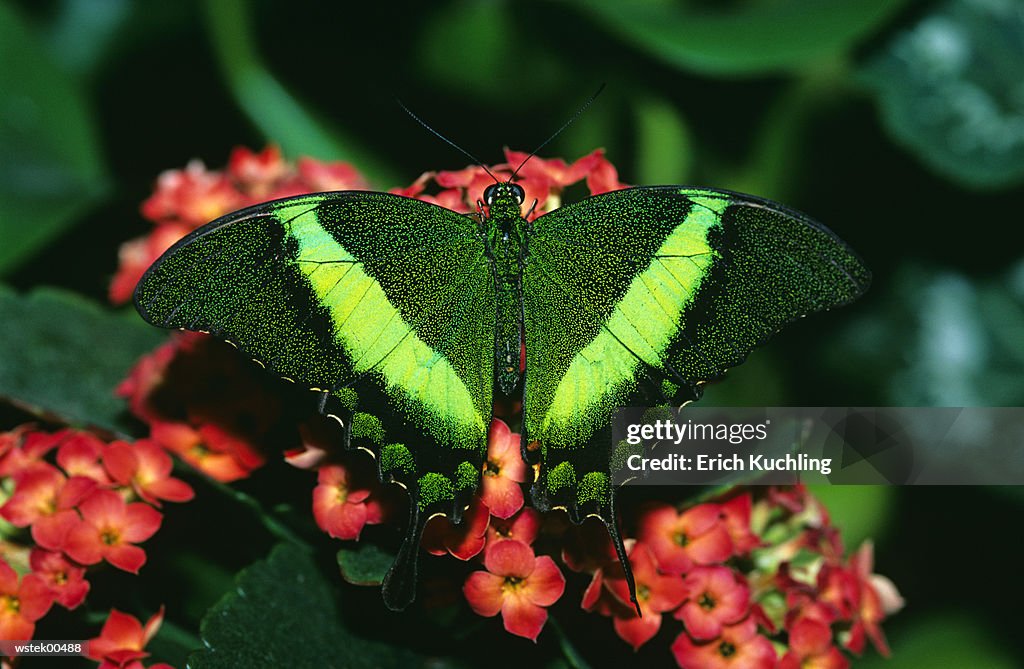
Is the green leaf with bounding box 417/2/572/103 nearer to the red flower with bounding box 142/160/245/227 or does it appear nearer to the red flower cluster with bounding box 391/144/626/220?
the red flower with bounding box 142/160/245/227

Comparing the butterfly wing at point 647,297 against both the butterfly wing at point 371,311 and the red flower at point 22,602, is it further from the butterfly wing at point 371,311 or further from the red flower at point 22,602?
the red flower at point 22,602

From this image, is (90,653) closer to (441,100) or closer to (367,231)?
(367,231)

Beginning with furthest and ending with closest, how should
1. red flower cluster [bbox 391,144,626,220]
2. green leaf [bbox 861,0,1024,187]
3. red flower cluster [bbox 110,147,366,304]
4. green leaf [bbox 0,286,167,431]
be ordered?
1. green leaf [bbox 861,0,1024,187]
2. red flower cluster [bbox 110,147,366,304]
3. green leaf [bbox 0,286,167,431]
4. red flower cluster [bbox 391,144,626,220]

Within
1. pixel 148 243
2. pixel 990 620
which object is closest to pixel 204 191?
pixel 148 243

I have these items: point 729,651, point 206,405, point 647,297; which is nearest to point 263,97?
point 206,405

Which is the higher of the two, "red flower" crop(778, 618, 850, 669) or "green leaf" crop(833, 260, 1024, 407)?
"green leaf" crop(833, 260, 1024, 407)

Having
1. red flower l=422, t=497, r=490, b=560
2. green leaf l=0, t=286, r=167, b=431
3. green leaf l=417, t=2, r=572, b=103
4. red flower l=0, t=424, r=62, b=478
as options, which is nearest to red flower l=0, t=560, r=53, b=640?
red flower l=0, t=424, r=62, b=478

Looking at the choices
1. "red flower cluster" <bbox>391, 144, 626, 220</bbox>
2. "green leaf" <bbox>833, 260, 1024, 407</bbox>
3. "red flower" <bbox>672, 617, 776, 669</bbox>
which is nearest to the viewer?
"red flower" <bbox>672, 617, 776, 669</bbox>
